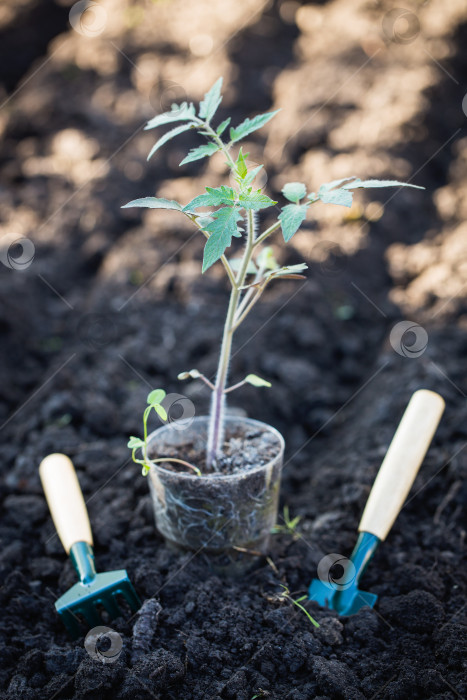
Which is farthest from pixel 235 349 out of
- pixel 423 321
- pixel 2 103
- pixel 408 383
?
pixel 2 103

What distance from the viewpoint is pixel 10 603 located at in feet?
5.34

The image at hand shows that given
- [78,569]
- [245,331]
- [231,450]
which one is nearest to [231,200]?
[231,450]

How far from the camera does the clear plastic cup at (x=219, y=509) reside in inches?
62.2

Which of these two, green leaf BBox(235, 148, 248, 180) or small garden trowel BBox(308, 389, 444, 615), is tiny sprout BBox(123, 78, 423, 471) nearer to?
green leaf BBox(235, 148, 248, 180)

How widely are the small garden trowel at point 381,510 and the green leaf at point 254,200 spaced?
87 centimetres

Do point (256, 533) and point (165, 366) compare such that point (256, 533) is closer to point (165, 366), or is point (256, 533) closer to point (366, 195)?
point (165, 366)

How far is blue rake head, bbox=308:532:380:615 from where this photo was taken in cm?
165

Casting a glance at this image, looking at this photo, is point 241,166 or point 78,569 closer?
point 241,166

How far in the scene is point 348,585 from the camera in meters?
1.68

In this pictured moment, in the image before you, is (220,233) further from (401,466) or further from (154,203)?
(401,466)

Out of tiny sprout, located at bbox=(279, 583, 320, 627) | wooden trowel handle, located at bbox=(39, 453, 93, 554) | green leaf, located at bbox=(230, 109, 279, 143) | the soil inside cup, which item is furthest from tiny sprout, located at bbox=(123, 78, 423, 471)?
tiny sprout, located at bbox=(279, 583, 320, 627)

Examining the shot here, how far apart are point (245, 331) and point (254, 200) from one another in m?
1.71

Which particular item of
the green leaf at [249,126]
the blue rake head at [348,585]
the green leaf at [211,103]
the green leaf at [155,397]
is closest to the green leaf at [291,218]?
the green leaf at [249,126]

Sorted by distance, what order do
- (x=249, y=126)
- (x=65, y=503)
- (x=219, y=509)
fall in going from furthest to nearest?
(x=65, y=503)
(x=219, y=509)
(x=249, y=126)
